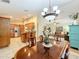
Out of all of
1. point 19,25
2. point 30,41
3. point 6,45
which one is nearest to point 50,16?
point 30,41

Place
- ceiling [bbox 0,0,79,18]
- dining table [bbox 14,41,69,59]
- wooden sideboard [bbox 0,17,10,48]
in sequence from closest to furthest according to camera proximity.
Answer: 1. dining table [bbox 14,41,69,59]
2. ceiling [bbox 0,0,79,18]
3. wooden sideboard [bbox 0,17,10,48]

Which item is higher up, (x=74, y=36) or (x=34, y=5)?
(x=34, y=5)

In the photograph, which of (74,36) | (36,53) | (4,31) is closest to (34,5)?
(4,31)

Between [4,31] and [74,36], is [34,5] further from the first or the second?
[74,36]

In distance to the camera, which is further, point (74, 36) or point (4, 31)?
point (4, 31)

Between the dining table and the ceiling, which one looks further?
the ceiling

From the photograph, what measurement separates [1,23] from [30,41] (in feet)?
17.0

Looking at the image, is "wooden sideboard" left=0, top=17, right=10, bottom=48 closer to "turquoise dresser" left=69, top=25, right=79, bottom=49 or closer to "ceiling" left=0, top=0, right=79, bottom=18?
"ceiling" left=0, top=0, right=79, bottom=18

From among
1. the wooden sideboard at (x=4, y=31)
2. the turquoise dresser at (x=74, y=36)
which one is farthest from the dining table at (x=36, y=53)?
the wooden sideboard at (x=4, y=31)

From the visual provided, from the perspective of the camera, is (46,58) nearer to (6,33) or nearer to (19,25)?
(6,33)

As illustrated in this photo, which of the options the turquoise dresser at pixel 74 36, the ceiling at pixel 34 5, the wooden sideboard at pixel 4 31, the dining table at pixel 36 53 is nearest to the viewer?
the dining table at pixel 36 53

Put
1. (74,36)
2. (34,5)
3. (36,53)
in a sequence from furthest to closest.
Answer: (74,36)
(34,5)
(36,53)

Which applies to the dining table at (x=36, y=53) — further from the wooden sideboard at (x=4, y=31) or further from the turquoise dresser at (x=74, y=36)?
the wooden sideboard at (x=4, y=31)

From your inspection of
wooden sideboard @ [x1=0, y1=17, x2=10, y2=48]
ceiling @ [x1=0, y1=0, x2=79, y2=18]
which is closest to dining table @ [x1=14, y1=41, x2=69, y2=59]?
ceiling @ [x1=0, y1=0, x2=79, y2=18]
